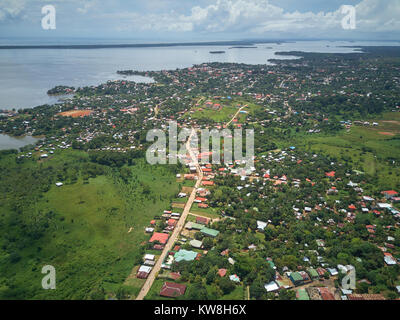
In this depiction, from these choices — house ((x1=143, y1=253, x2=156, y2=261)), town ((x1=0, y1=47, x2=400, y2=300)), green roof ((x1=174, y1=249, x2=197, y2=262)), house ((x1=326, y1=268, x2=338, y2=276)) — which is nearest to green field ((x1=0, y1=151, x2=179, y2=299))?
town ((x1=0, y1=47, x2=400, y2=300))

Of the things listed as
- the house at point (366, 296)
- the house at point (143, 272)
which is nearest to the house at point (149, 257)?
the house at point (143, 272)

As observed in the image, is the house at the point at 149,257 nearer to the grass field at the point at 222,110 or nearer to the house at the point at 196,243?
the house at the point at 196,243

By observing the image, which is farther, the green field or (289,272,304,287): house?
the green field

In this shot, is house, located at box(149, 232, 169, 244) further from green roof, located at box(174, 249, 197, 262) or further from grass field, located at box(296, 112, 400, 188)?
grass field, located at box(296, 112, 400, 188)

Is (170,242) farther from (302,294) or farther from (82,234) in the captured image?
(302,294)

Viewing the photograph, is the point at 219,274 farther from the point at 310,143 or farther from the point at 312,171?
the point at 310,143

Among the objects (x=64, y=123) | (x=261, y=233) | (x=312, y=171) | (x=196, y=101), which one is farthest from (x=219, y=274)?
(x=196, y=101)

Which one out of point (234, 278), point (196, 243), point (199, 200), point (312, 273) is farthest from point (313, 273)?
point (199, 200)
